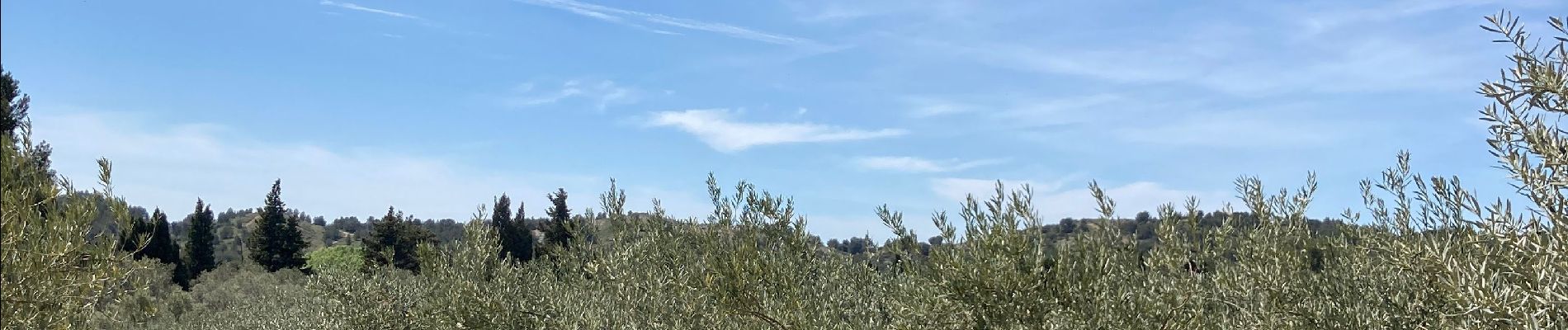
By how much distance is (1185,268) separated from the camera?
1132cm

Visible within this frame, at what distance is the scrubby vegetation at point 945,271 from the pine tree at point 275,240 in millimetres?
54231

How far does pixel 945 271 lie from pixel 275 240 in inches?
2584

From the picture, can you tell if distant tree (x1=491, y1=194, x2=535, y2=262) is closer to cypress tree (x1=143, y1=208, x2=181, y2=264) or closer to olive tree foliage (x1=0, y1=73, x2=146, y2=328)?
cypress tree (x1=143, y1=208, x2=181, y2=264)

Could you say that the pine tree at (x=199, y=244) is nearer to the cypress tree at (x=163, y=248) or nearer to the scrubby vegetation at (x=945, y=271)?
the cypress tree at (x=163, y=248)

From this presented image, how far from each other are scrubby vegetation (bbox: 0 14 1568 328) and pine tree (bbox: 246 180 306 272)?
54231mm

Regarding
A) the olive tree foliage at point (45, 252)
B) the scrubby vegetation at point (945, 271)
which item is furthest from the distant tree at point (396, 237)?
the olive tree foliage at point (45, 252)

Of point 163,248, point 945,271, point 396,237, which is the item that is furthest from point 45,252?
point 163,248

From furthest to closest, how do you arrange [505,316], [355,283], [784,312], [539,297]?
[355,283] < [539,297] < [505,316] < [784,312]

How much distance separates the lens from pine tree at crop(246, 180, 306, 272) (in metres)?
64.4

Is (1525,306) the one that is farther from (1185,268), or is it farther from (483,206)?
(483,206)

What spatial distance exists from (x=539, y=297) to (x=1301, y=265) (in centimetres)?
902

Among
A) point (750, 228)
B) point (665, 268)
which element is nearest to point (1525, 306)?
point (750, 228)

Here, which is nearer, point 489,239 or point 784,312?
point 784,312

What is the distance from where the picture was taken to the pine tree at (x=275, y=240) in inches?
2535
